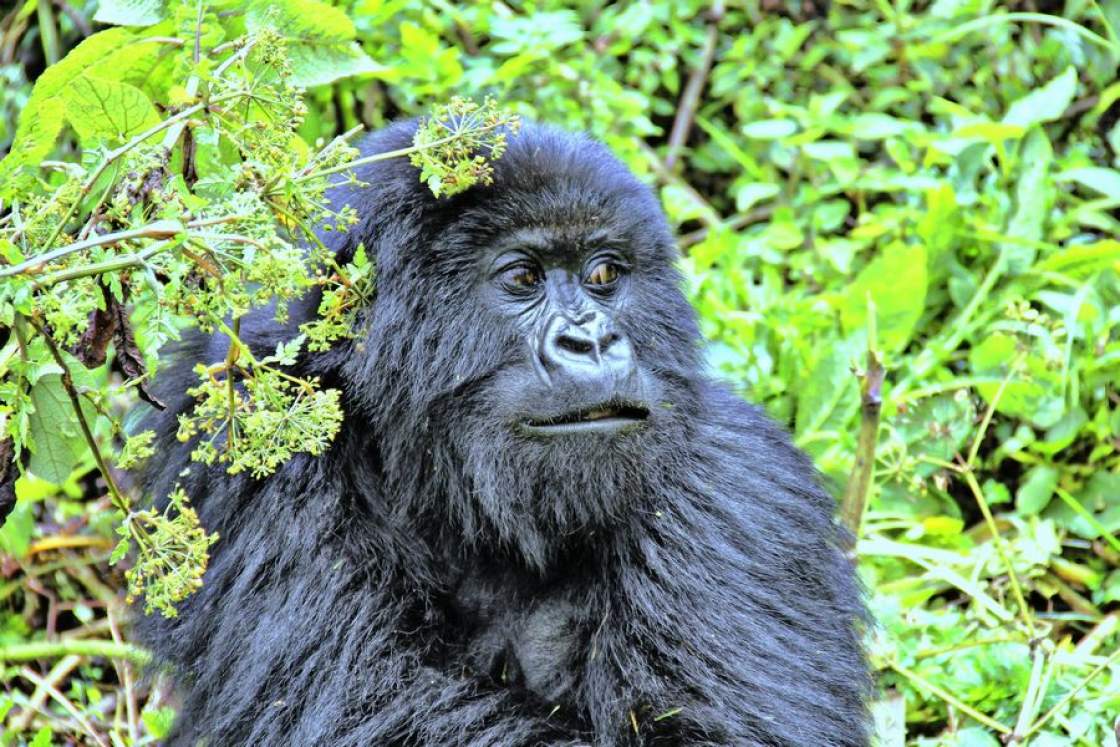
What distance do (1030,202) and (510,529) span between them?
2669 mm

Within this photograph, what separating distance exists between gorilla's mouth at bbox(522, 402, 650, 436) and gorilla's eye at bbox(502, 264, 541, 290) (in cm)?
36

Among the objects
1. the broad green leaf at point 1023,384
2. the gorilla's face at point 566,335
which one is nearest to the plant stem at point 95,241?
the gorilla's face at point 566,335

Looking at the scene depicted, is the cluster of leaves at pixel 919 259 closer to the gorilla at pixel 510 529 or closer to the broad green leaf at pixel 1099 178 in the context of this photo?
the broad green leaf at pixel 1099 178

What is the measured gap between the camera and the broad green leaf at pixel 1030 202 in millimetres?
4832

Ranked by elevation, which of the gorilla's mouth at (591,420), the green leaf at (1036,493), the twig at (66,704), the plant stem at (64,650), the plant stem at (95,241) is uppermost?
the plant stem at (95,241)

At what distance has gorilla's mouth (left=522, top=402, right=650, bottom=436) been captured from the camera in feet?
9.96

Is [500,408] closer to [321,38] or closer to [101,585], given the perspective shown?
[321,38]

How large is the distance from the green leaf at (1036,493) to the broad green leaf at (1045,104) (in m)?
1.30

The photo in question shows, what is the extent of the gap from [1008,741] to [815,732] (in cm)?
67

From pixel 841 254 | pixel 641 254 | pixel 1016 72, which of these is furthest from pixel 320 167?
pixel 1016 72

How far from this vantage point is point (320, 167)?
9.20ft

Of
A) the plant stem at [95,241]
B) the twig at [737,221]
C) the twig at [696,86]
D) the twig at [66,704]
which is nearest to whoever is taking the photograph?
the plant stem at [95,241]

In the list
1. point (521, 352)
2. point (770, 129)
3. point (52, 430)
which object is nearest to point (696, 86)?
point (770, 129)

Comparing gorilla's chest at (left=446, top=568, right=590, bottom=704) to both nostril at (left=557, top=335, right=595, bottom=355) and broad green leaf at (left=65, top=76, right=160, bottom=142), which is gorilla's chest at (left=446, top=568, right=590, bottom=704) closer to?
nostril at (left=557, top=335, right=595, bottom=355)
